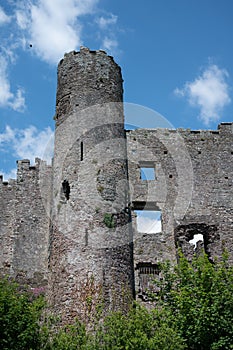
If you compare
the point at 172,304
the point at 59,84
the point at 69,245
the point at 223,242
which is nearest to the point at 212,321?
the point at 172,304

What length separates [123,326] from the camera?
12695 millimetres

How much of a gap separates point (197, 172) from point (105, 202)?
7425 millimetres

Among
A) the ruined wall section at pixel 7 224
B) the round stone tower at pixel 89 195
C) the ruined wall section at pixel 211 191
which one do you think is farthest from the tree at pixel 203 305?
the ruined wall section at pixel 7 224

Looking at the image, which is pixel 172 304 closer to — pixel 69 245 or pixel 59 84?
pixel 69 245

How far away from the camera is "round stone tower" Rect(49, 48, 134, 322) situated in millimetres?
15789

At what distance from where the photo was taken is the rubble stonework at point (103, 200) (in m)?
16.2

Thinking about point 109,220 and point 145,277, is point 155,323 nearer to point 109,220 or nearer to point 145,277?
point 109,220

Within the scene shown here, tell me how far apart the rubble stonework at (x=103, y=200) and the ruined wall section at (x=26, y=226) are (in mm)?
46

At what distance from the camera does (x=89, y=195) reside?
17.2 metres

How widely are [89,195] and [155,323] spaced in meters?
5.57

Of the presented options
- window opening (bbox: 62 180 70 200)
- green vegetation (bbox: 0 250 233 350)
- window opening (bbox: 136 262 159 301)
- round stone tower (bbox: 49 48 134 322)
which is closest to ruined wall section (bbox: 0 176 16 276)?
round stone tower (bbox: 49 48 134 322)

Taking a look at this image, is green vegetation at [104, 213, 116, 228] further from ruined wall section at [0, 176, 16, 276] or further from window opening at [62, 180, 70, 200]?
ruined wall section at [0, 176, 16, 276]

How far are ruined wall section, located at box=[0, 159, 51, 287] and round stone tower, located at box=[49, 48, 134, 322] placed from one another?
410 cm

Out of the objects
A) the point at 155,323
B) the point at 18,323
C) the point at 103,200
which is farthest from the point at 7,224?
the point at 155,323
